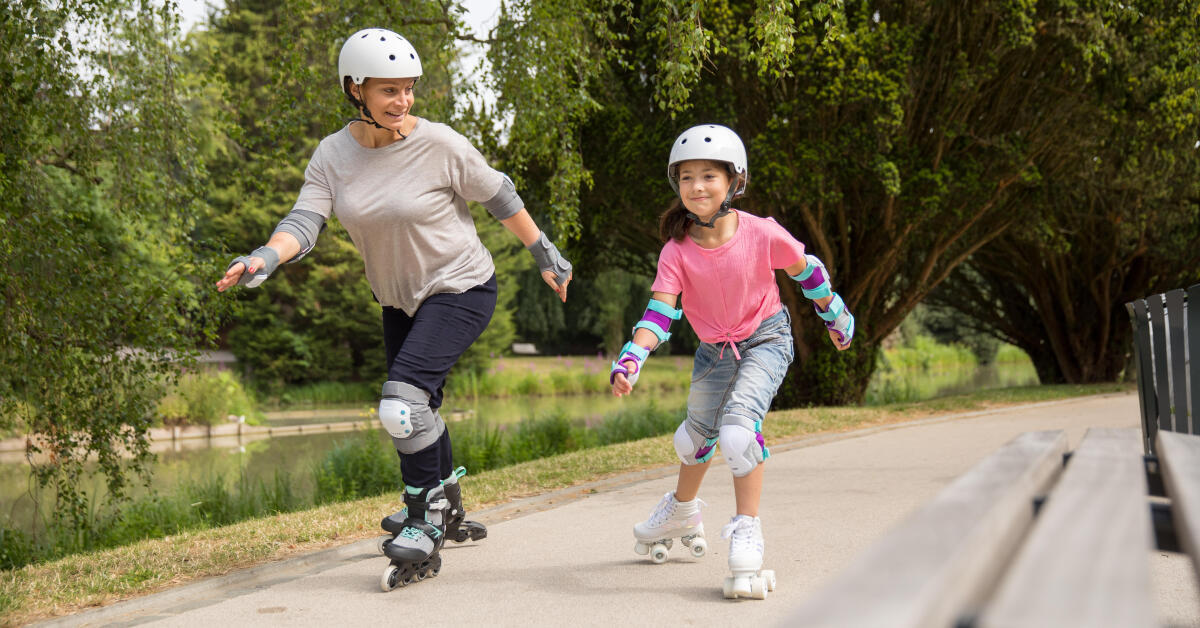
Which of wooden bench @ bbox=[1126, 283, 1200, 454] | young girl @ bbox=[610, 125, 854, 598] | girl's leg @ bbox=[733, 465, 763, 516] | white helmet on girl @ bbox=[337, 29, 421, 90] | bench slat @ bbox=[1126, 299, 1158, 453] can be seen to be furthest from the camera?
bench slat @ bbox=[1126, 299, 1158, 453]

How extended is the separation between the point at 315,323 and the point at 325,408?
386cm

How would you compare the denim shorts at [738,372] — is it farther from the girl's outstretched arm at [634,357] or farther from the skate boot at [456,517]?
the skate boot at [456,517]

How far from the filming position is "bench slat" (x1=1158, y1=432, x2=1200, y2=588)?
1462mm

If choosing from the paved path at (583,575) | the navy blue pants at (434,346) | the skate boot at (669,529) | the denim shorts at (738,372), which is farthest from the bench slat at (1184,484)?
the navy blue pants at (434,346)

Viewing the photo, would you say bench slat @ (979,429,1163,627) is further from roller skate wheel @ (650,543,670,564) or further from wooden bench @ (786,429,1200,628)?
roller skate wheel @ (650,543,670,564)

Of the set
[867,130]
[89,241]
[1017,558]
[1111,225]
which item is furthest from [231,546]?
[1111,225]

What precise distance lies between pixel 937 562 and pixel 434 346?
132 inches

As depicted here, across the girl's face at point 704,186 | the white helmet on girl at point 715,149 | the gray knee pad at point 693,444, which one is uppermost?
the white helmet on girl at point 715,149

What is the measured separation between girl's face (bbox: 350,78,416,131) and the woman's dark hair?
125cm

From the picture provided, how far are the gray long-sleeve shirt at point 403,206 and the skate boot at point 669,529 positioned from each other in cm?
Result: 136

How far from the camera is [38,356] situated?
7.46m

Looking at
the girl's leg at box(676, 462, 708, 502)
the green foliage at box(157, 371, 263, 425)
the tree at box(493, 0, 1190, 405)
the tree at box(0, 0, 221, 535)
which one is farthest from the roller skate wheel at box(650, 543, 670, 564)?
the green foliage at box(157, 371, 263, 425)

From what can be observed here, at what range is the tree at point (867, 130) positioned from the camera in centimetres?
1277

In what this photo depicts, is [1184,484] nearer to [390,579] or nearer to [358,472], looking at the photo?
[390,579]
